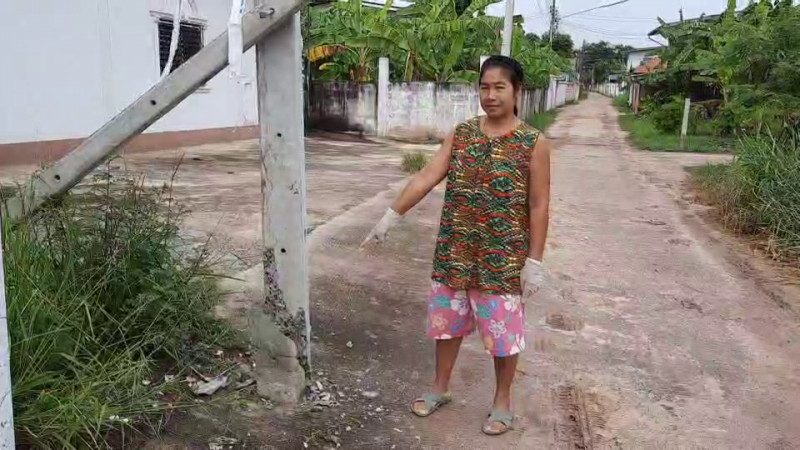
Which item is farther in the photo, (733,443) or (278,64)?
(733,443)

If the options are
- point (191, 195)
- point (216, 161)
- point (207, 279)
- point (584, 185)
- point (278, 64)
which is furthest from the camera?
point (216, 161)

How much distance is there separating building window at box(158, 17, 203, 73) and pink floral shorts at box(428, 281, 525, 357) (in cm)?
1025

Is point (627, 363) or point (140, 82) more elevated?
point (140, 82)

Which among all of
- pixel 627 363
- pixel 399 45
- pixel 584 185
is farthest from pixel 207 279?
pixel 399 45

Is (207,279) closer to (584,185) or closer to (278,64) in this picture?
(278,64)

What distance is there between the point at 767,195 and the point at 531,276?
516cm

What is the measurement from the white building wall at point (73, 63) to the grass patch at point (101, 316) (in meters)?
6.27

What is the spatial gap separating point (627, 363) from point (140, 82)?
1022cm

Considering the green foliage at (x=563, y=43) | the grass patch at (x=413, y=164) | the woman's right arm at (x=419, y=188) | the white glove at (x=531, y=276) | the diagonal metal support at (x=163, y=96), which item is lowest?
the grass patch at (x=413, y=164)

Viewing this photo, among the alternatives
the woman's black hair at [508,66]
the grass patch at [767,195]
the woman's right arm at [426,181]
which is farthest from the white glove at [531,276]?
the grass patch at [767,195]

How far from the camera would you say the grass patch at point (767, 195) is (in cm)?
609

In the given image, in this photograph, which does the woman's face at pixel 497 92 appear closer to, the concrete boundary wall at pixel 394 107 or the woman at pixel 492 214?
the woman at pixel 492 214

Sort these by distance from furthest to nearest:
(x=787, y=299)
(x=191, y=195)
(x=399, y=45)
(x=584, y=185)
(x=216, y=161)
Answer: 1. (x=399, y=45)
2. (x=216, y=161)
3. (x=584, y=185)
4. (x=191, y=195)
5. (x=787, y=299)

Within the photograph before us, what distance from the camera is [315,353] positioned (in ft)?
11.6
